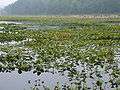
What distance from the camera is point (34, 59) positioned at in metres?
26.1

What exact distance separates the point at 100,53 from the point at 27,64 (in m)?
7.07

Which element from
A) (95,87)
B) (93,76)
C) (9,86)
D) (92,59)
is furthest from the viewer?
(92,59)

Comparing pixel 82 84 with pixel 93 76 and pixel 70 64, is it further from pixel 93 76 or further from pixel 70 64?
pixel 70 64

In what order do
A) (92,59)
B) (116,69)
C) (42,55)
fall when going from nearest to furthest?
(116,69), (92,59), (42,55)

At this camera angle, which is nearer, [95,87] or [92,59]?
[95,87]

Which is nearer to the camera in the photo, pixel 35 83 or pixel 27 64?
pixel 35 83

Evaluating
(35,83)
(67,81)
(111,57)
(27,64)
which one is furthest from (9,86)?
(111,57)

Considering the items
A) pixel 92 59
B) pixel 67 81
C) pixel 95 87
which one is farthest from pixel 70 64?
pixel 95 87

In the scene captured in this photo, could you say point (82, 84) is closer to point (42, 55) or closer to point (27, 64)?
point (27, 64)

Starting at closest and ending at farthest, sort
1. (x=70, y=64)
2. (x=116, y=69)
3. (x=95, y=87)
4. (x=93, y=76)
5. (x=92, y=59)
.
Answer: (x=95, y=87) → (x=93, y=76) → (x=116, y=69) → (x=70, y=64) → (x=92, y=59)

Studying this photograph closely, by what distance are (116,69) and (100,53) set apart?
6096mm

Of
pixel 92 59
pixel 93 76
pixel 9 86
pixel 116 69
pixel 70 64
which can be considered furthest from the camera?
pixel 92 59

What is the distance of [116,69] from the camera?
22.0 metres

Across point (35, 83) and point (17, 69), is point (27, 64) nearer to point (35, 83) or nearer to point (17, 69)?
point (17, 69)
